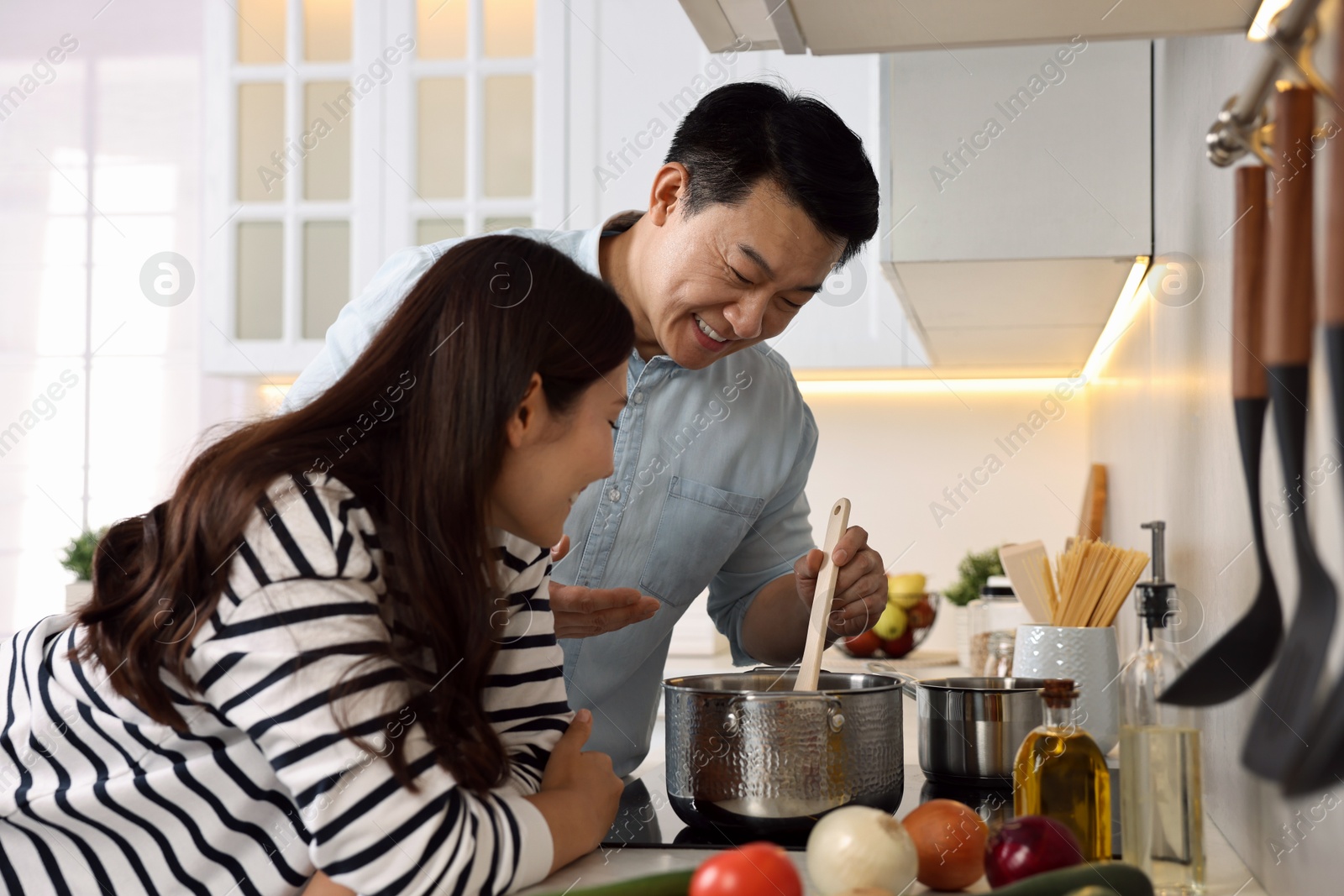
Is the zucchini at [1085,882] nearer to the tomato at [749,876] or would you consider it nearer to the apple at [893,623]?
the tomato at [749,876]

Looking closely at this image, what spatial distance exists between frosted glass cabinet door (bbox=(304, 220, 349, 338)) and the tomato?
6.71ft

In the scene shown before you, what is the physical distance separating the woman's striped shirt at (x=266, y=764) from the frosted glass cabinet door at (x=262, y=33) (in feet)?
6.43

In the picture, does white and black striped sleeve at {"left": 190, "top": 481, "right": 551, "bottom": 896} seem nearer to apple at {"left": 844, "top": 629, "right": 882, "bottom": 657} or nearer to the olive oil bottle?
the olive oil bottle

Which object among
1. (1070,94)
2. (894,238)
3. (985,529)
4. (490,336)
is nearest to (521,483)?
(490,336)

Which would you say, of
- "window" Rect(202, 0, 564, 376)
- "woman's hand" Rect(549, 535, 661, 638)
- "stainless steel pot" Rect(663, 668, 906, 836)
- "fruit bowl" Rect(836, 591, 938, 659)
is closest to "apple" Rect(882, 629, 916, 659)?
"fruit bowl" Rect(836, 591, 938, 659)

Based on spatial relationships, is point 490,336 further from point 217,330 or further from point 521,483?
point 217,330

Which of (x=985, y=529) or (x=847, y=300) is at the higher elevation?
(x=847, y=300)

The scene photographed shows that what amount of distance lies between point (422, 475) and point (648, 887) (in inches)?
12.0

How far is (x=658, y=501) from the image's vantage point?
1306mm

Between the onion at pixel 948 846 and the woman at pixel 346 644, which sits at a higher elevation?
the woman at pixel 346 644

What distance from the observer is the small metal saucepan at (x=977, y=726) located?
100 centimetres

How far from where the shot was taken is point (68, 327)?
3084 mm

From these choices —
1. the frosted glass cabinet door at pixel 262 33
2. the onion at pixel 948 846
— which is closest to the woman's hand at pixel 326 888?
the onion at pixel 948 846

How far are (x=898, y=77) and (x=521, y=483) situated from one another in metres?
0.83
